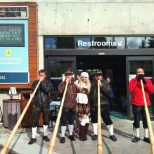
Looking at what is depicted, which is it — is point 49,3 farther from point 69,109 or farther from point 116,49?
Answer: point 69,109

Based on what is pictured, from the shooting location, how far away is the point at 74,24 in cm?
970

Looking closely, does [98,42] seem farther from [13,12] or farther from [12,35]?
[13,12]

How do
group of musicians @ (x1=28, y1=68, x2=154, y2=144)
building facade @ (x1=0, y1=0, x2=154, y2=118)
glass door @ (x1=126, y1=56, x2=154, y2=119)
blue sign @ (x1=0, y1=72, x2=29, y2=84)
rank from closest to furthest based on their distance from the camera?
1. group of musicians @ (x1=28, y1=68, x2=154, y2=144)
2. blue sign @ (x1=0, y1=72, x2=29, y2=84)
3. building facade @ (x1=0, y1=0, x2=154, y2=118)
4. glass door @ (x1=126, y1=56, x2=154, y2=119)

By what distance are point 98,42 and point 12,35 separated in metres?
2.78

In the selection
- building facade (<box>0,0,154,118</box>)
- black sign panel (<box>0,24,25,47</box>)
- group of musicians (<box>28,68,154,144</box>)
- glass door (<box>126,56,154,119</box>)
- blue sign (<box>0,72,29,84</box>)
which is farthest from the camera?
glass door (<box>126,56,154,119</box>)

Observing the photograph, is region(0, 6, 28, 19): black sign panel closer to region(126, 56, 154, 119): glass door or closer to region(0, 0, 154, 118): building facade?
region(0, 0, 154, 118): building facade

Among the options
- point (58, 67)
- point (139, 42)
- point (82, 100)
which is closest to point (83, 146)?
point (82, 100)

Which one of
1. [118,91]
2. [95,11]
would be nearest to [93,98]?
[95,11]

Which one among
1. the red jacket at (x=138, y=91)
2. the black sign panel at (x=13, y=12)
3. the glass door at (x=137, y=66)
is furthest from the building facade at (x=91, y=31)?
the red jacket at (x=138, y=91)

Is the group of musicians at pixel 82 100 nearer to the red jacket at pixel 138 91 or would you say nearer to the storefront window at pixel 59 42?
the red jacket at pixel 138 91

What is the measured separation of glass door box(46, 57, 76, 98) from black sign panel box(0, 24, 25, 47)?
1.17 m

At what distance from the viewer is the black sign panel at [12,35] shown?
9.17 meters

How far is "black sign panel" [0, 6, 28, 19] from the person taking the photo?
364 inches

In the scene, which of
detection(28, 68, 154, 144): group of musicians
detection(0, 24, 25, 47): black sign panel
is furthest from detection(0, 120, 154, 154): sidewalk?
detection(0, 24, 25, 47): black sign panel
